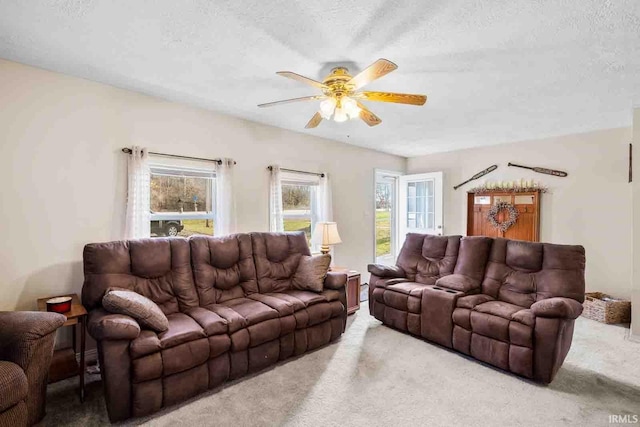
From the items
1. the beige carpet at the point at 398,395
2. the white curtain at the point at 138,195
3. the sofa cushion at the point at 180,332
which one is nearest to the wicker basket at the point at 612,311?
the beige carpet at the point at 398,395

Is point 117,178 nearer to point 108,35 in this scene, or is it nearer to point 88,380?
point 108,35

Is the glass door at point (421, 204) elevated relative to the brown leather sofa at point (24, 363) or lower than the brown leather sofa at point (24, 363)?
elevated

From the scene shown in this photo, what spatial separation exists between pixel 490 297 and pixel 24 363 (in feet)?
11.9

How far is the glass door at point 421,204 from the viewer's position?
556 centimetres

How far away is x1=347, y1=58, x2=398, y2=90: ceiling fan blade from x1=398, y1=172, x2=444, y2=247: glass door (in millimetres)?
3901

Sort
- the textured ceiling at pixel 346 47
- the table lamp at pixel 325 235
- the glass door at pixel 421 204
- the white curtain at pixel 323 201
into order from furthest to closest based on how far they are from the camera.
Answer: the glass door at pixel 421 204
the white curtain at pixel 323 201
the table lamp at pixel 325 235
the textured ceiling at pixel 346 47

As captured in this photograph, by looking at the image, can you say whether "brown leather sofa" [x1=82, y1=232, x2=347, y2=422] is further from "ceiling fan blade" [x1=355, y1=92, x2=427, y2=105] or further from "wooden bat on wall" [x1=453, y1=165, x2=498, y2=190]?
"wooden bat on wall" [x1=453, y1=165, x2=498, y2=190]

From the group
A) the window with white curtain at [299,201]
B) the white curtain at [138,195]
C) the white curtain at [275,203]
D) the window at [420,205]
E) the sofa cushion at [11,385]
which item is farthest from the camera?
the window at [420,205]

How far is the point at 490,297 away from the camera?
3088 millimetres

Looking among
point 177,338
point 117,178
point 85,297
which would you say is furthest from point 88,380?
point 117,178

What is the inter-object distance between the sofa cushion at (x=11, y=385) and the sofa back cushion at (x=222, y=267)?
128 centimetres

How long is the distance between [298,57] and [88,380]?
2.96 metres

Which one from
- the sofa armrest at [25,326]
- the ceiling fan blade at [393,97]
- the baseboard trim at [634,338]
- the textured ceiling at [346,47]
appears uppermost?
the textured ceiling at [346,47]

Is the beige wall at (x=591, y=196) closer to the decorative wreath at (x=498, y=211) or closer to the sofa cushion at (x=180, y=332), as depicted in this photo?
the decorative wreath at (x=498, y=211)
